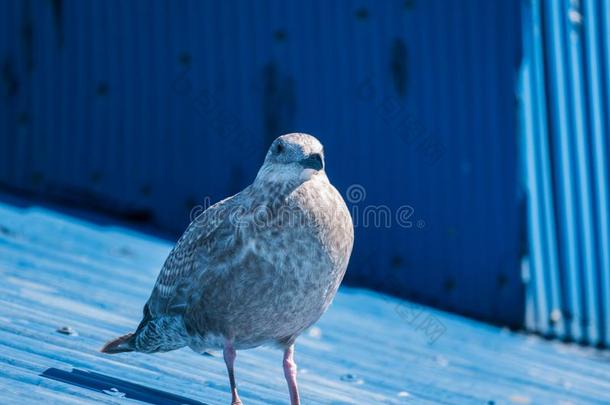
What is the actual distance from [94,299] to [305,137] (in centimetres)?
245

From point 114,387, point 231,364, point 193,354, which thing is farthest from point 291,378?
point 193,354

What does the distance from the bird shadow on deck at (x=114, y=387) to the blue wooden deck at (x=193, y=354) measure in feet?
0.03

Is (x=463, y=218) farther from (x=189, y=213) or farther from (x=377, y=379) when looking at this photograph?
(x=377, y=379)

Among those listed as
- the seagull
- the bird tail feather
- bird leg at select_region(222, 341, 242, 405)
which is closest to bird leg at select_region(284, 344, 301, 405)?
A: the seagull

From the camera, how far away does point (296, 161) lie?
4.14m

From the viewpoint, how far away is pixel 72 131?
33.2 feet

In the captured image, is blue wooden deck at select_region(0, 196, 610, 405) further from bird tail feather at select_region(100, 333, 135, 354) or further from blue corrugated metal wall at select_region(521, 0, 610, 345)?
blue corrugated metal wall at select_region(521, 0, 610, 345)

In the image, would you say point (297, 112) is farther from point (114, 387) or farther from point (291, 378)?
point (114, 387)

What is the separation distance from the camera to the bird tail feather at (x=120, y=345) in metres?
4.59

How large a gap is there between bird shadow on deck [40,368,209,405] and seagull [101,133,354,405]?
282 mm

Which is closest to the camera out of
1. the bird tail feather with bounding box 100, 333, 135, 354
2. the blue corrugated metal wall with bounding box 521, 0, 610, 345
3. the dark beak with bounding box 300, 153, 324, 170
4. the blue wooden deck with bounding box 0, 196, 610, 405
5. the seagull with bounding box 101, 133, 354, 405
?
the seagull with bounding box 101, 133, 354, 405

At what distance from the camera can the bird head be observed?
163 inches

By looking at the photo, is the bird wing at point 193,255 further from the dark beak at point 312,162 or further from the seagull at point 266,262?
the dark beak at point 312,162

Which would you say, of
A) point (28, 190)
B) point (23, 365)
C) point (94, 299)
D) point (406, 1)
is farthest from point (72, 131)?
point (23, 365)
